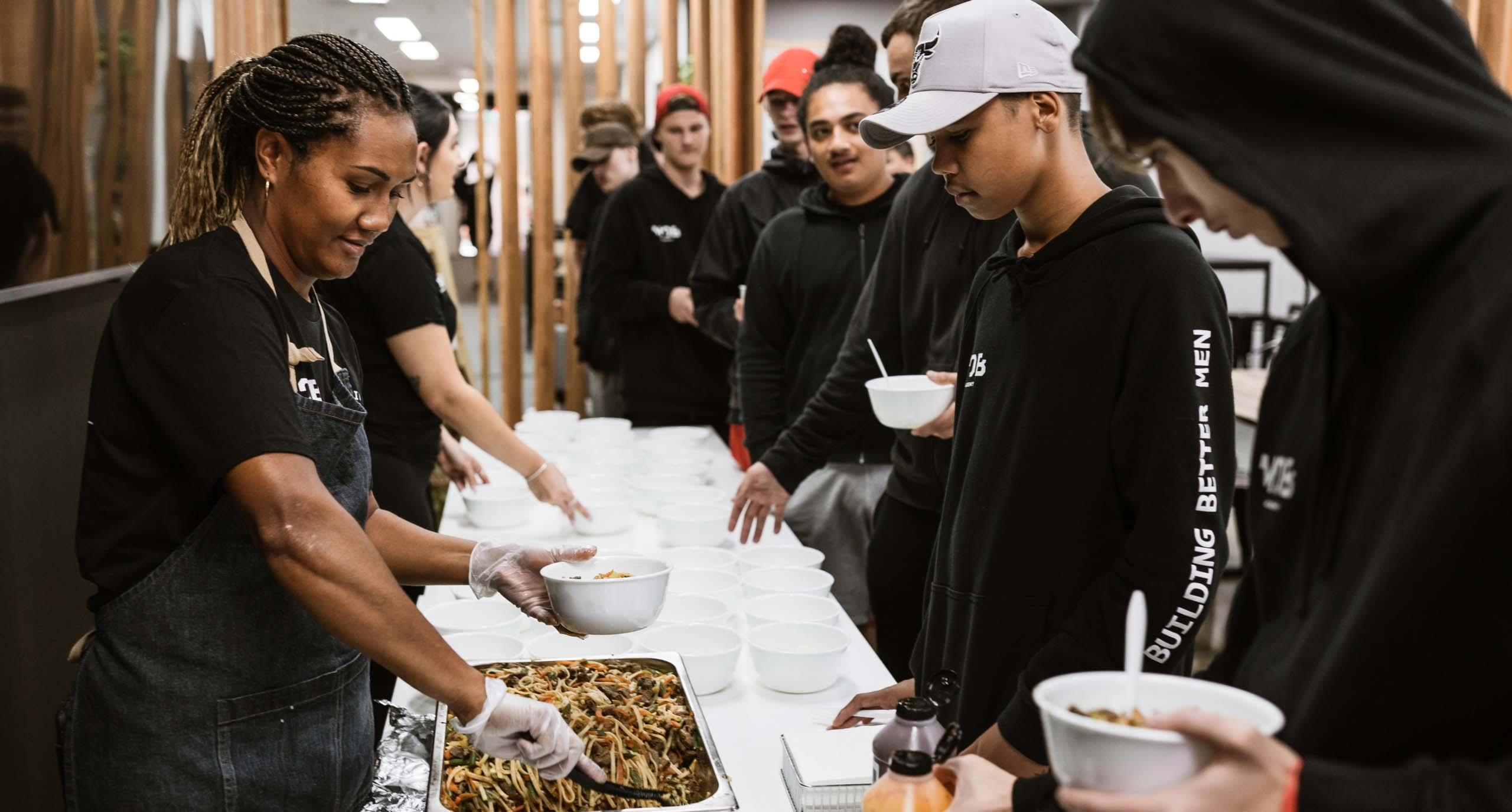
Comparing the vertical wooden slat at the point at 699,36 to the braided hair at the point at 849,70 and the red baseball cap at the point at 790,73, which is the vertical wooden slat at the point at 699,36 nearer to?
the red baseball cap at the point at 790,73

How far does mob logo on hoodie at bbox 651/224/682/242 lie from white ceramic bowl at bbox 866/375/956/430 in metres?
2.60

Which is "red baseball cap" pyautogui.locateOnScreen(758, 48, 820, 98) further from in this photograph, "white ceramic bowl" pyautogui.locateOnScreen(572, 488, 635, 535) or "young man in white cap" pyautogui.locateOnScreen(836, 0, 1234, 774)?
"young man in white cap" pyautogui.locateOnScreen(836, 0, 1234, 774)

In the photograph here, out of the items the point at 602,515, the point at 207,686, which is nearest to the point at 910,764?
the point at 207,686

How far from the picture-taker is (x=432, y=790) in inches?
54.7

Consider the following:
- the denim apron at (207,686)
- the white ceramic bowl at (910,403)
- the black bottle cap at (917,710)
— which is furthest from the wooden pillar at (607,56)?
the black bottle cap at (917,710)

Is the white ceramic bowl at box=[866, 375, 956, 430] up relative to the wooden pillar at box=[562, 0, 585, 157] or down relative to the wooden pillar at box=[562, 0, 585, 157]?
down

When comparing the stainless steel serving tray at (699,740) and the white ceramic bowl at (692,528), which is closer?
the stainless steel serving tray at (699,740)

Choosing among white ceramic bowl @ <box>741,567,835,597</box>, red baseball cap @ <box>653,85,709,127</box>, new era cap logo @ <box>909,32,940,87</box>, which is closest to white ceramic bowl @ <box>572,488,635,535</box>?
white ceramic bowl @ <box>741,567,835,597</box>

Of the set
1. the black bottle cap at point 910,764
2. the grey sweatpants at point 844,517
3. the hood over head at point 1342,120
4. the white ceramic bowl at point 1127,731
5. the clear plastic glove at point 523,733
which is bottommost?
the grey sweatpants at point 844,517

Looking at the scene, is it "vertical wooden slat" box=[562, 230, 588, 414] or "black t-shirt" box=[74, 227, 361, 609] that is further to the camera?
"vertical wooden slat" box=[562, 230, 588, 414]

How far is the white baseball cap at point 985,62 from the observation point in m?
1.49

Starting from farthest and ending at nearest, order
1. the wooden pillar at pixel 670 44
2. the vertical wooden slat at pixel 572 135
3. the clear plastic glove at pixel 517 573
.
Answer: the wooden pillar at pixel 670 44 < the vertical wooden slat at pixel 572 135 < the clear plastic glove at pixel 517 573

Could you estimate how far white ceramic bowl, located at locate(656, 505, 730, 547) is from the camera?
8.44 feet

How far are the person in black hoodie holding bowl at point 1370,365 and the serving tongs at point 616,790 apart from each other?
2.52 feet
